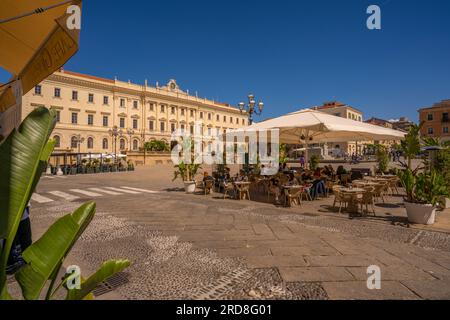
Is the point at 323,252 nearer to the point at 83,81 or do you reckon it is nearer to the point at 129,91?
the point at 83,81

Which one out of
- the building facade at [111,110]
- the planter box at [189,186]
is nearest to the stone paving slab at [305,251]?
the planter box at [189,186]

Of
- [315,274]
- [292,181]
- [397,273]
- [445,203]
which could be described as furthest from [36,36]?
[445,203]

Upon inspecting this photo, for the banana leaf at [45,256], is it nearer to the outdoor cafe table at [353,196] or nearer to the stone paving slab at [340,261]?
the stone paving slab at [340,261]

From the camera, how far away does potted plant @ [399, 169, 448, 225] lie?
5.24m

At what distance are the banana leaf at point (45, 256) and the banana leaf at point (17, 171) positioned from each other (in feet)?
0.33

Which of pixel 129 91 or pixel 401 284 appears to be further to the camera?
pixel 129 91

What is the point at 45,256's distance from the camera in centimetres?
129

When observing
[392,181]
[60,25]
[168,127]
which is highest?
[168,127]

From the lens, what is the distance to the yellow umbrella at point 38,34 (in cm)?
193

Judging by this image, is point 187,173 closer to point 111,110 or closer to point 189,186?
point 189,186

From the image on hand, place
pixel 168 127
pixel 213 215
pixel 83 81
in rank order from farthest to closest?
pixel 168 127 → pixel 83 81 → pixel 213 215

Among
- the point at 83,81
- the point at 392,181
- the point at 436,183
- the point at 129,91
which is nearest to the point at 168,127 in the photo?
the point at 129,91

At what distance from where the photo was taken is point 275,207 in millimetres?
7254

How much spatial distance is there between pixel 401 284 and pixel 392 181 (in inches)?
306
